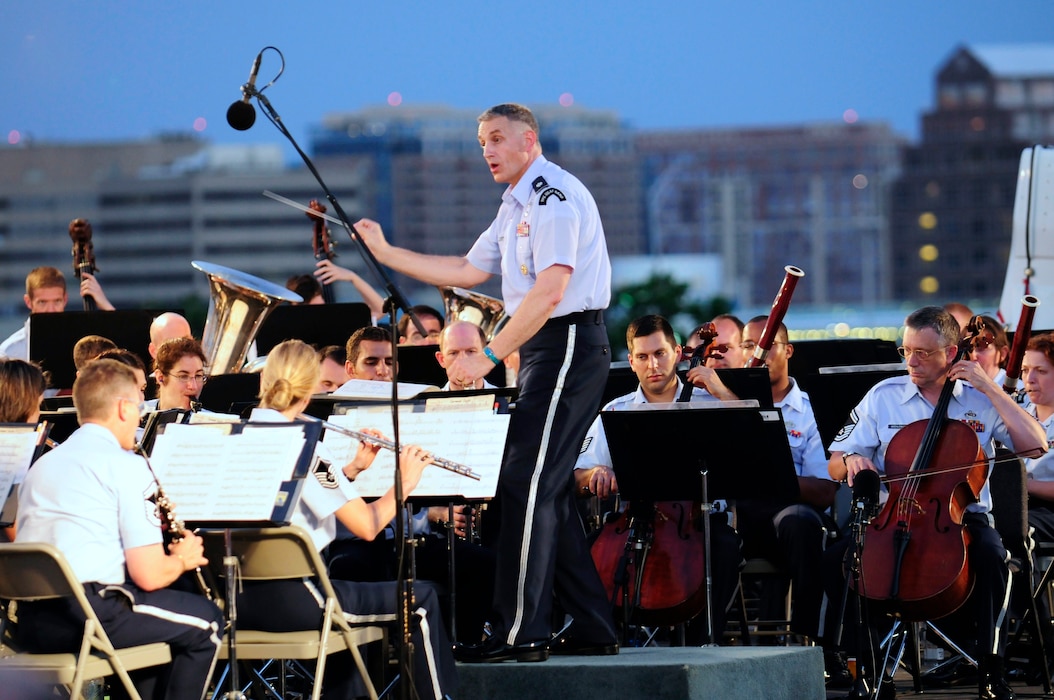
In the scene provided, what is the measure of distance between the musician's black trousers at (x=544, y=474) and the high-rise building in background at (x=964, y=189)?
145m

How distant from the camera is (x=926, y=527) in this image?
6.27 metres

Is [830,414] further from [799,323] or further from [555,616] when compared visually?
[799,323]

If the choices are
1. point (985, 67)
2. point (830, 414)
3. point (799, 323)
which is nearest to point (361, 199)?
point (799, 323)

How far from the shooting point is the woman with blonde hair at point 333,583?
17.3 feet

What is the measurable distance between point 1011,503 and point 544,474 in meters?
2.33

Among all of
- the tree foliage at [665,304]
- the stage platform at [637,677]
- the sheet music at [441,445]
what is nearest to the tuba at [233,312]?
the sheet music at [441,445]

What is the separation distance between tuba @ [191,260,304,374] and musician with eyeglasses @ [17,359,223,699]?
3.71m

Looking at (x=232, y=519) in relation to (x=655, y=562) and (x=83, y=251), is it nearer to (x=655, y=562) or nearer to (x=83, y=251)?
(x=655, y=562)

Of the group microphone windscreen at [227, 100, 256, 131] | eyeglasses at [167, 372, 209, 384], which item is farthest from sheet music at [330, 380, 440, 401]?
microphone windscreen at [227, 100, 256, 131]

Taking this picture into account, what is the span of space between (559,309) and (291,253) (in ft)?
557

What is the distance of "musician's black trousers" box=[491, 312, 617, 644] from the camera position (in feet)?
17.8

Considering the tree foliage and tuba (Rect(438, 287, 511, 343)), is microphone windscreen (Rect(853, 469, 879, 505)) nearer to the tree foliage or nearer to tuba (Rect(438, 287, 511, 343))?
tuba (Rect(438, 287, 511, 343))

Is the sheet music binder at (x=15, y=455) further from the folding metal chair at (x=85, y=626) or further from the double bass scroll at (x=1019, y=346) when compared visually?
the double bass scroll at (x=1019, y=346)

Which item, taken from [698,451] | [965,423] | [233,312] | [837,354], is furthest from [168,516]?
[837,354]
